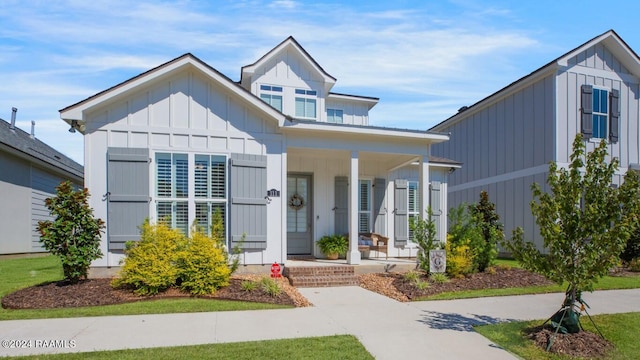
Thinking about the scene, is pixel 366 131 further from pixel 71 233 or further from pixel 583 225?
pixel 71 233

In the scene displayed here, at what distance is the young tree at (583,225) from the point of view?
4812 mm

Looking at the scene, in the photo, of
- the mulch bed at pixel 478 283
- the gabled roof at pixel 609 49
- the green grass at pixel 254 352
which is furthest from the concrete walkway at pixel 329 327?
the gabled roof at pixel 609 49

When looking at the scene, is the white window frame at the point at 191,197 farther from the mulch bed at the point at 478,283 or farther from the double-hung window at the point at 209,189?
the mulch bed at the point at 478,283

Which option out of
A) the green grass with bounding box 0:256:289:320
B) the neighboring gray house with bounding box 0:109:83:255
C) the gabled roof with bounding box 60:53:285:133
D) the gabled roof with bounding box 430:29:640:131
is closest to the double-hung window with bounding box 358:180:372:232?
the gabled roof with bounding box 60:53:285:133

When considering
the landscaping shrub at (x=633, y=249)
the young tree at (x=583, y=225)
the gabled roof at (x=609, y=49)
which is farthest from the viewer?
the gabled roof at (x=609, y=49)

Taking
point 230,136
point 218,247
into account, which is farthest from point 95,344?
point 230,136

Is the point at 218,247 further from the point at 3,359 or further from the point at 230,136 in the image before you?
the point at 3,359

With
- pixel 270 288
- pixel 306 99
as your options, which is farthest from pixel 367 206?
pixel 270 288

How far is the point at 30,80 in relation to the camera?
9.99 m

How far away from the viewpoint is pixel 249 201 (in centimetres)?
917

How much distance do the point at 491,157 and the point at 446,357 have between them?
44.9 ft

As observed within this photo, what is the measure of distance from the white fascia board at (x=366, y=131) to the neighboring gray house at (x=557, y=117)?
222 inches

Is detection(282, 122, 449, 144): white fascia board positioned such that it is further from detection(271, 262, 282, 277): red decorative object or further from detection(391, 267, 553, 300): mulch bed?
detection(391, 267, 553, 300): mulch bed

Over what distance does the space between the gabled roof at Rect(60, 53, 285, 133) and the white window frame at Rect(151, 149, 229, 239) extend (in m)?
1.46
